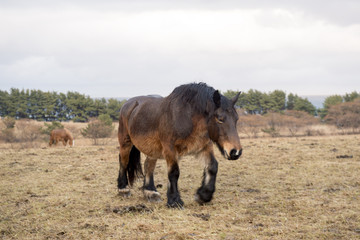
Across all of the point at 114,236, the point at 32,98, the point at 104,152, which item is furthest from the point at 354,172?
the point at 32,98

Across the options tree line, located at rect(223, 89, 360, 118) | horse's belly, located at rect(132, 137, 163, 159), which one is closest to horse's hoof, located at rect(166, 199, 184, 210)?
horse's belly, located at rect(132, 137, 163, 159)

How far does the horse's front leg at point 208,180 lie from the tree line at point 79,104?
3270 centimetres

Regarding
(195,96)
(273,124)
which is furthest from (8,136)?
(195,96)

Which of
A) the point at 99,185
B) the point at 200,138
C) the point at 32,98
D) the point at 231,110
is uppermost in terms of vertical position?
the point at 32,98

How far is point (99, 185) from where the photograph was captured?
8031 mm

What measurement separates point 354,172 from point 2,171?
9.75 metres

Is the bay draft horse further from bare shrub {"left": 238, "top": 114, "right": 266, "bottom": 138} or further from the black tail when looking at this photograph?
bare shrub {"left": 238, "top": 114, "right": 266, "bottom": 138}

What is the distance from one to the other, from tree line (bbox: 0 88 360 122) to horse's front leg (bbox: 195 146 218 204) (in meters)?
32.7

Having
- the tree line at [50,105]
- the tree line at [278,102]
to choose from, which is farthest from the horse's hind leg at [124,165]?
the tree line at [50,105]

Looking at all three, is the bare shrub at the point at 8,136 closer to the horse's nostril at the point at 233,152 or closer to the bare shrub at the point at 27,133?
the bare shrub at the point at 27,133

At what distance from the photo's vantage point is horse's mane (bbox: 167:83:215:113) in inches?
221

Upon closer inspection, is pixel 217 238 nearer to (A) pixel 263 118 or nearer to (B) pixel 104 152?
(B) pixel 104 152

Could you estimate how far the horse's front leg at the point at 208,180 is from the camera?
19.0 ft

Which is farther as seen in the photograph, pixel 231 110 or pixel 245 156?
pixel 245 156
